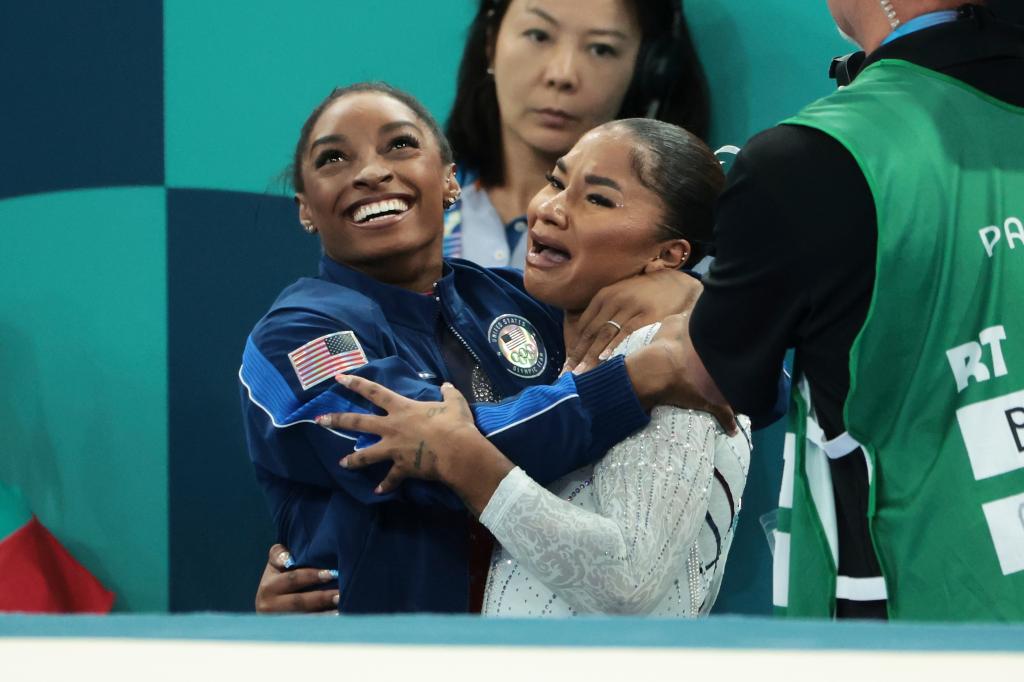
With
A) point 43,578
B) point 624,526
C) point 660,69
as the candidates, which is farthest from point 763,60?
point 43,578

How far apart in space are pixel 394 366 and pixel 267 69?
1446 millimetres

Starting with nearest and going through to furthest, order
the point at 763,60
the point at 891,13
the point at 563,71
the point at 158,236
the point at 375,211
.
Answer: the point at 891,13 < the point at 375,211 < the point at 563,71 < the point at 763,60 < the point at 158,236

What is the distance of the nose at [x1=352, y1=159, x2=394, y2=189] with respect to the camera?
1894 mm

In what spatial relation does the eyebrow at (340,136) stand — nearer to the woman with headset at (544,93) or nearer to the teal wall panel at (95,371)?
the woman with headset at (544,93)

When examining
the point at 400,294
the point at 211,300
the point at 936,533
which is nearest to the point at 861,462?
the point at 936,533

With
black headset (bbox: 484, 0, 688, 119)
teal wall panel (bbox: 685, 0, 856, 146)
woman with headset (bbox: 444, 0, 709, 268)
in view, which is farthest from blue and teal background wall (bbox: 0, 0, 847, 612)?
teal wall panel (bbox: 685, 0, 856, 146)

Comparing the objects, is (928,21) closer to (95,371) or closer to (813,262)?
(813,262)

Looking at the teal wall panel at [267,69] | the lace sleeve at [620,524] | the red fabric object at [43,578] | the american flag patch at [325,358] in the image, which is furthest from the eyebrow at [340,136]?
the red fabric object at [43,578]

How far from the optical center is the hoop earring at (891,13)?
1.37 m

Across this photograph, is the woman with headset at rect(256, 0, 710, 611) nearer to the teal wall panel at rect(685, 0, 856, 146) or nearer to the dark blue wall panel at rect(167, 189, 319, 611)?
the teal wall panel at rect(685, 0, 856, 146)

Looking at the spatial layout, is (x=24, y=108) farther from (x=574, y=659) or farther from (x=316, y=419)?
(x=574, y=659)

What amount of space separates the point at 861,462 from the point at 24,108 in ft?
7.28

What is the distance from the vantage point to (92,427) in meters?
2.95

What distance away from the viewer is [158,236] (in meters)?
2.92
